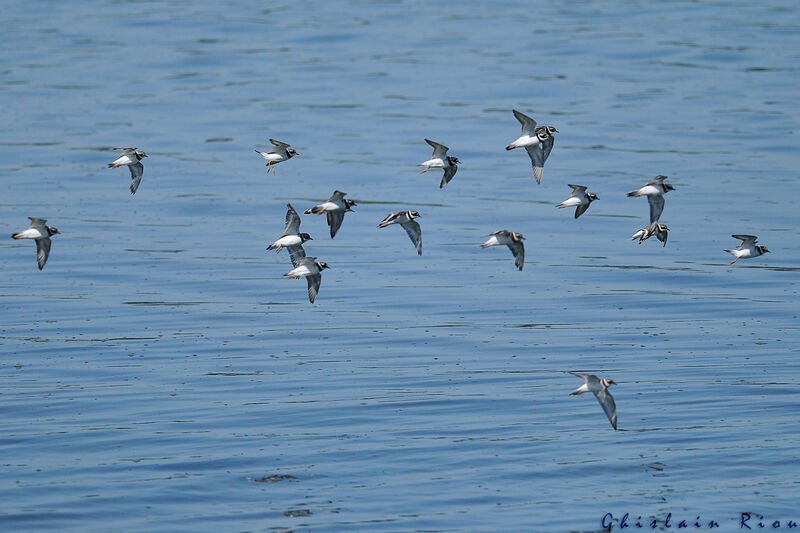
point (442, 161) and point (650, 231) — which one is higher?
point (442, 161)

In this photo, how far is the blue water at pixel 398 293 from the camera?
29656mm

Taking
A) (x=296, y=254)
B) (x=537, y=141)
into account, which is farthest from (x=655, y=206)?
(x=296, y=254)

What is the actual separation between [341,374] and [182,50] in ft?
221

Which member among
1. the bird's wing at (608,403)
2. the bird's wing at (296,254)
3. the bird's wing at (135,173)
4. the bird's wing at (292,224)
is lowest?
the bird's wing at (608,403)

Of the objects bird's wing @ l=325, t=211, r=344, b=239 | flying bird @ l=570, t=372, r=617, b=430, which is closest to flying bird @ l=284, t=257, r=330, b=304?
bird's wing @ l=325, t=211, r=344, b=239

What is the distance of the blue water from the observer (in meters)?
29.7

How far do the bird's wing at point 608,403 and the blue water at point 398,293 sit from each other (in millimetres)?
1861

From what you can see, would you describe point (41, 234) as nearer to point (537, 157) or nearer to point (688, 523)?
point (537, 157)

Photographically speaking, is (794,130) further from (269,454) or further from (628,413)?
(269,454)

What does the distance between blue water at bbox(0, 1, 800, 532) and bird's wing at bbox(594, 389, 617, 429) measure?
1.86 metres

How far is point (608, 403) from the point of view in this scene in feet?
91.4

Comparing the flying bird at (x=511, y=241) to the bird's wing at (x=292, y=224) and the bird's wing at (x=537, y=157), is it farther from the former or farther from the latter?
the bird's wing at (x=292, y=224)

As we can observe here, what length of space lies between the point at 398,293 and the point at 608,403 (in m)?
19.1

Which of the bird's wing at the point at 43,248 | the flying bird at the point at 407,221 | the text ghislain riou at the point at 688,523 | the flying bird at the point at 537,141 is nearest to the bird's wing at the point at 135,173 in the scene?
the bird's wing at the point at 43,248
